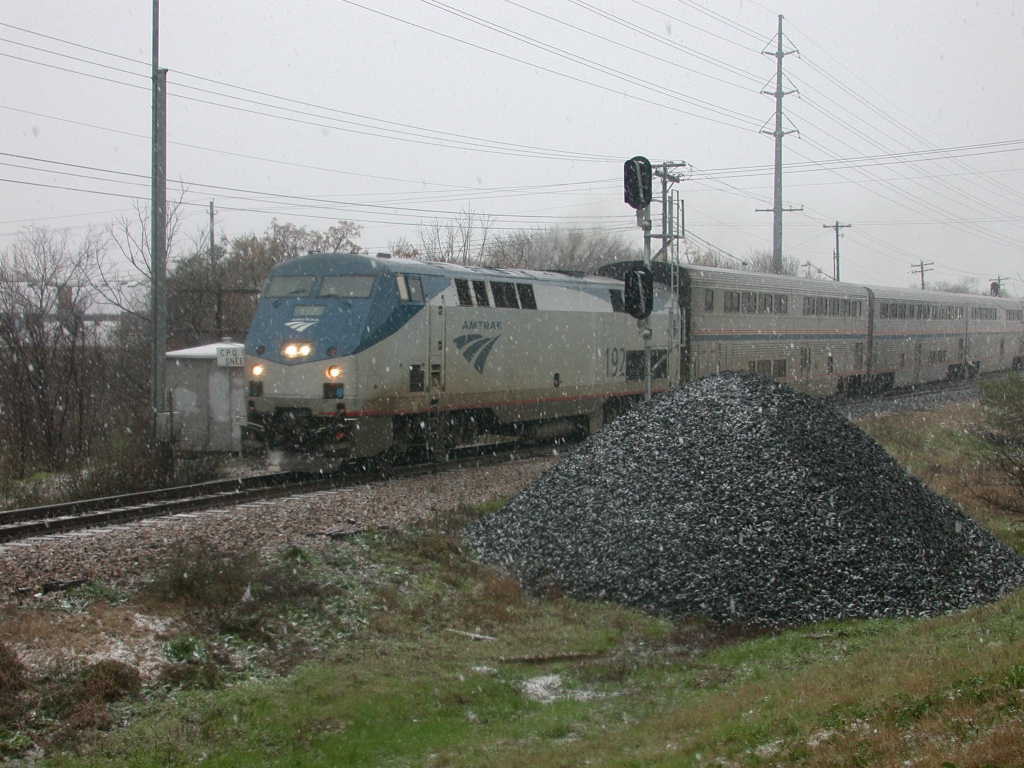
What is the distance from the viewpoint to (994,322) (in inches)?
1740

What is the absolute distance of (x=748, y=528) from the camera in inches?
378

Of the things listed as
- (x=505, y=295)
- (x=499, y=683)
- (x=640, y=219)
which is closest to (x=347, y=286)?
(x=505, y=295)

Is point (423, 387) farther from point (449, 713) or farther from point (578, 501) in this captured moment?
point (449, 713)

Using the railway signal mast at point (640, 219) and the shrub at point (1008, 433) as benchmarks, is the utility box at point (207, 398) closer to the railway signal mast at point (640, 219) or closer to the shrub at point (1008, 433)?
the railway signal mast at point (640, 219)

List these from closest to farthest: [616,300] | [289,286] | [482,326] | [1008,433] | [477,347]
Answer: [1008,433], [289,286], [477,347], [482,326], [616,300]

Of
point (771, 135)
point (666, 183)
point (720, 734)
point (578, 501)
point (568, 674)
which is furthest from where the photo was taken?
point (771, 135)

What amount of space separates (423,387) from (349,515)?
4082mm

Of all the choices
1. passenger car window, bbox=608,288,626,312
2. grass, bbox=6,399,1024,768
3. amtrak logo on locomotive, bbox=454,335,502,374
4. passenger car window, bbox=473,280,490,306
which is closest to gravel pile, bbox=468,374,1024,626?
grass, bbox=6,399,1024,768

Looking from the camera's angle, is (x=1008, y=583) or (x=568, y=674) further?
(x=1008, y=583)

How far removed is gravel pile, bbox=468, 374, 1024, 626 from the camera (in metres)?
9.07

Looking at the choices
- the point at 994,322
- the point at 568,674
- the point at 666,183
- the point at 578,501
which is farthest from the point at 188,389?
the point at 994,322

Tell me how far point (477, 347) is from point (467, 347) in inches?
11.2

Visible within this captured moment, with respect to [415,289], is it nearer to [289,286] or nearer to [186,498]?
[289,286]

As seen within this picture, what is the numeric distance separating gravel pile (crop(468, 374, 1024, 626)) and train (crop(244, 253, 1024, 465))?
12.3 feet
